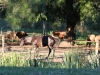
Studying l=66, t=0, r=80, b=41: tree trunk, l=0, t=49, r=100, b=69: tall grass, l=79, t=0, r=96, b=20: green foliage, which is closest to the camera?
l=0, t=49, r=100, b=69: tall grass

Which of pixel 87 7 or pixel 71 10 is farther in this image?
pixel 71 10

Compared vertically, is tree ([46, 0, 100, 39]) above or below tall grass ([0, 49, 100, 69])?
above

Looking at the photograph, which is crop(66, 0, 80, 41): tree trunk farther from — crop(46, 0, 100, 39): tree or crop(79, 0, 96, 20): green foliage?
crop(79, 0, 96, 20): green foliage

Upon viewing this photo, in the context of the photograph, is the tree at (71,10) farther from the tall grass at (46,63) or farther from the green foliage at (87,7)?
the tall grass at (46,63)

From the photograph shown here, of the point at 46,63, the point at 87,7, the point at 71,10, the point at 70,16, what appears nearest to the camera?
the point at 46,63

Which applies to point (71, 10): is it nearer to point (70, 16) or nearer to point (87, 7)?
point (70, 16)

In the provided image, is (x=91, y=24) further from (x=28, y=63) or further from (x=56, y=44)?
(x=28, y=63)

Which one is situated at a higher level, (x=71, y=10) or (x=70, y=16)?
(x=71, y=10)

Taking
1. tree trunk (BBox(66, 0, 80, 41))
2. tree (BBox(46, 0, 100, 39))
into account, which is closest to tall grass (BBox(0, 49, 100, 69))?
tree (BBox(46, 0, 100, 39))


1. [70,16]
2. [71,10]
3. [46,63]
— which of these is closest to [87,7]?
[71,10]

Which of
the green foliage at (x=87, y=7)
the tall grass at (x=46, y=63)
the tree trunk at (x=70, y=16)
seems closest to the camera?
the tall grass at (x=46, y=63)

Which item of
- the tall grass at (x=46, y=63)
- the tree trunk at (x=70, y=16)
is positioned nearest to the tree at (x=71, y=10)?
the tree trunk at (x=70, y=16)

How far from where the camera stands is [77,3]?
24172 millimetres

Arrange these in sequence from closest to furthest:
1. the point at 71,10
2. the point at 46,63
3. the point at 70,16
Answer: the point at 46,63 → the point at 71,10 → the point at 70,16
